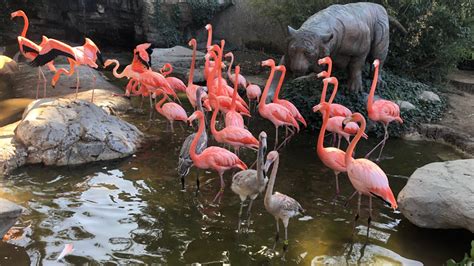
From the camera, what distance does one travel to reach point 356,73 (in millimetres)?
7297

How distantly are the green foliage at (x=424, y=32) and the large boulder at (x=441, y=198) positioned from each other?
4.48 m

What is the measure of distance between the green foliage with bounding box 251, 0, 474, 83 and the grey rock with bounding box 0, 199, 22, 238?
252 inches

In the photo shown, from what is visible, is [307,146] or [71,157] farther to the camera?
[307,146]

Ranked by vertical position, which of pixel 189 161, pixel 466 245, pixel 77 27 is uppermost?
pixel 77 27

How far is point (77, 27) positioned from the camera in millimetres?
13414

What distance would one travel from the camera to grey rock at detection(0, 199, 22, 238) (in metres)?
3.49

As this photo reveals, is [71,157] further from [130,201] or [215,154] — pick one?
[215,154]

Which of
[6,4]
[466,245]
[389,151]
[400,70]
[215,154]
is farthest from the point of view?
[6,4]

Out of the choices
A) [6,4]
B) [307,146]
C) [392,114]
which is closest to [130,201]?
[307,146]

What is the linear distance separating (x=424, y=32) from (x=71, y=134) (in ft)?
21.1

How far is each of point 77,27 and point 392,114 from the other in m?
10.3

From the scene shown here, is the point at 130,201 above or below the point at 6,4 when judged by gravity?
below

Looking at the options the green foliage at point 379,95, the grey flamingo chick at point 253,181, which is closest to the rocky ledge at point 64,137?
the grey flamingo chick at point 253,181

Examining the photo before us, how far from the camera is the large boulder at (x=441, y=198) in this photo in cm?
398
